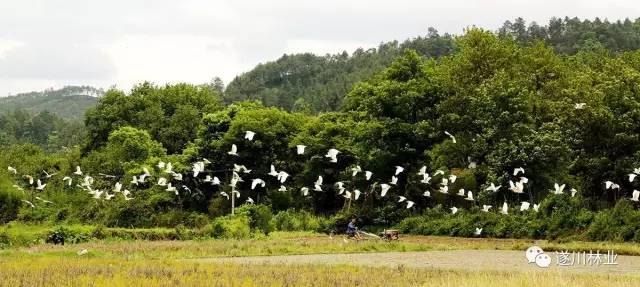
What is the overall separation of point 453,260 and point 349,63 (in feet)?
444

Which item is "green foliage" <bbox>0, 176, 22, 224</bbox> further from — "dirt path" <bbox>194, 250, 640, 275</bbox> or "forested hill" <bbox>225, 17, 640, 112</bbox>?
"dirt path" <bbox>194, 250, 640, 275</bbox>

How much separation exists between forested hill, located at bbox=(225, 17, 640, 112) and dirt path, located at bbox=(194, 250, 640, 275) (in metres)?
42.4

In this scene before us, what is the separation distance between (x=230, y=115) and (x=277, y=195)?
917 cm

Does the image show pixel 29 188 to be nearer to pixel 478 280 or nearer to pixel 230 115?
pixel 230 115

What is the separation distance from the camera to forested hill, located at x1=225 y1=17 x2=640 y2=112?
99312 millimetres

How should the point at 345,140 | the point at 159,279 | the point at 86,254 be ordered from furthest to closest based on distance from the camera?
the point at 345,140 → the point at 86,254 → the point at 159,279

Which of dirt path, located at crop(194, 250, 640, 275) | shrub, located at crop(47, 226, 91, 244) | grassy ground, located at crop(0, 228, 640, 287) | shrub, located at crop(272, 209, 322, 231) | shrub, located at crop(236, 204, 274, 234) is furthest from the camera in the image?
shrub, located at crop(272, 209, 322, 231)

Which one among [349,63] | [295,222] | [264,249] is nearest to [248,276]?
[264,249]

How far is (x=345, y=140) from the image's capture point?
55.7 metres

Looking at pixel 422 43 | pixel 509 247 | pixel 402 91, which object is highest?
pixel 422 43

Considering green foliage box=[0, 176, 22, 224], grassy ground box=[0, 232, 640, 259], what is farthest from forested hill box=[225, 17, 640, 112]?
grassy ground box=[0, 232, 640, 259]

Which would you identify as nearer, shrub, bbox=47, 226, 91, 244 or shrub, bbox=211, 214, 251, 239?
shrub, bbox=47, 226, 91, 244

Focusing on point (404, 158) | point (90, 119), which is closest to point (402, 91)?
point (404, 158)

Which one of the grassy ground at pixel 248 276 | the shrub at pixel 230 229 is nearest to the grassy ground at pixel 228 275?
the grassy ground at pixel 248 276
